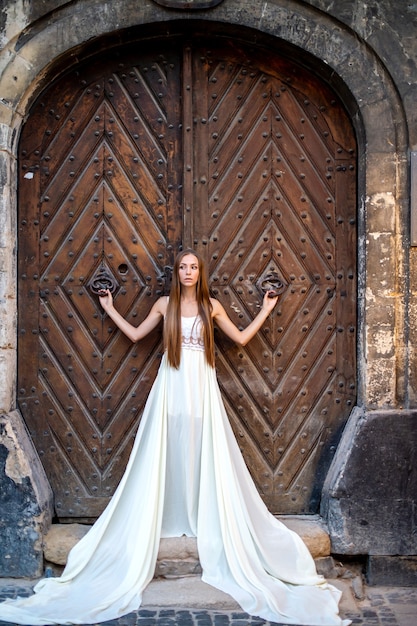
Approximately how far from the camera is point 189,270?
435 centimetres

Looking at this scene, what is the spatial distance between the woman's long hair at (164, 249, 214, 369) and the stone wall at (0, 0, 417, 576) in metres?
0.97

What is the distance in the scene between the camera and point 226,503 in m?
4.23

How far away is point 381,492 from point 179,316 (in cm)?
161

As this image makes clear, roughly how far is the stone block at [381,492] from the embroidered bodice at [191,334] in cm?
115

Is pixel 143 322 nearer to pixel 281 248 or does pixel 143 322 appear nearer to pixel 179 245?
pixel 179 245

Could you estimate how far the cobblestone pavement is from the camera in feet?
12.4

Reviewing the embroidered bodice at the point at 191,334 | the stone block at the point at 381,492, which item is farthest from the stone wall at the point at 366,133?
the embroidered bodice at the point at 191,334

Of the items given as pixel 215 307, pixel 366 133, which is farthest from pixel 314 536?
pixel 366 133

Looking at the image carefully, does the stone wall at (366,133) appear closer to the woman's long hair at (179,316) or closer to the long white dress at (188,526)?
the long white dress at (188,526)

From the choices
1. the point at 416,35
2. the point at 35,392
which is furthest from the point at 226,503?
the point at 416,35

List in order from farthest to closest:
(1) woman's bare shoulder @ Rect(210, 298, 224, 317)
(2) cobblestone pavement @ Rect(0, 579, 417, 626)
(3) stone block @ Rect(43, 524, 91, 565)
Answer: (1) woman's bare shoulder @ Rect(210, 298, 224, 317) → (3) stone block @ Rect(43, 524, 91, 565) → (2) cobblestone pavement @ Rect(0, 579, 417, 626)

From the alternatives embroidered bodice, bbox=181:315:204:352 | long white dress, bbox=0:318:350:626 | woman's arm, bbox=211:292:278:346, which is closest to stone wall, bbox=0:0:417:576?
long white dress, bbox=0:318:350:626

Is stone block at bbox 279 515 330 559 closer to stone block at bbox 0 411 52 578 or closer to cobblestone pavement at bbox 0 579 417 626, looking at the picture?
cobblestone pavement at bbox 0 579 417 626

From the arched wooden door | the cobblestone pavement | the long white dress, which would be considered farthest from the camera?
the arched wooden door
